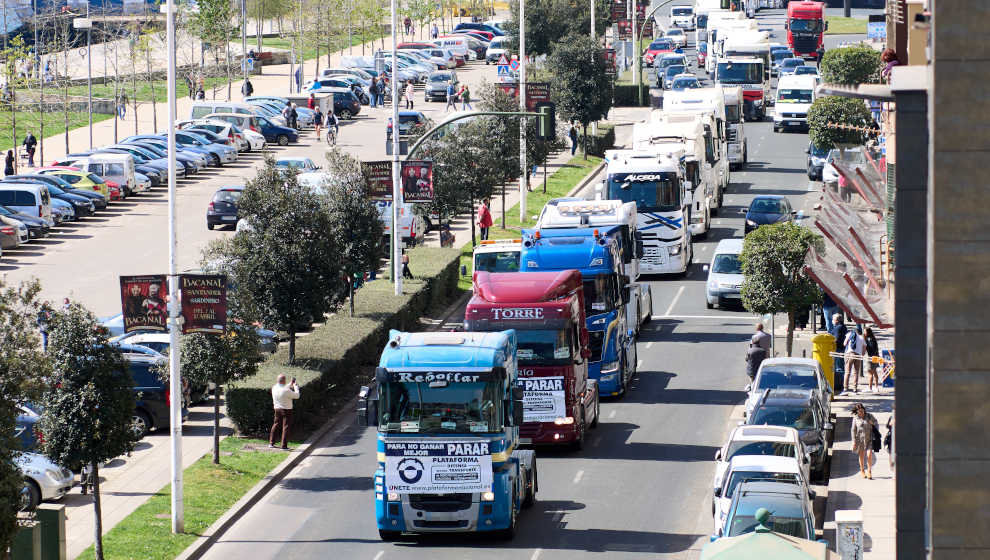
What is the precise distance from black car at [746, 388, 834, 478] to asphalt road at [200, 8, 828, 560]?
1451 millimetres

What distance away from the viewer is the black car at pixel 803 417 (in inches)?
1137

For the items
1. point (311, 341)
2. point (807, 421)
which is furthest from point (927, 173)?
point (311, 341)

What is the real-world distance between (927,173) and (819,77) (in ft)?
227

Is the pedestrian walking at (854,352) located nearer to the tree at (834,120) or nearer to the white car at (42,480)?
the white car at (42,480)

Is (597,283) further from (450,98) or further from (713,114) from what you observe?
(450,98)

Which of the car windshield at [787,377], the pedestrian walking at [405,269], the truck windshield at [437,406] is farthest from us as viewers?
the pedestrian walking at [405,269]

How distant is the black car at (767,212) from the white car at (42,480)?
97.3ft

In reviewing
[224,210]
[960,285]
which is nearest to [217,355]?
[960,285]

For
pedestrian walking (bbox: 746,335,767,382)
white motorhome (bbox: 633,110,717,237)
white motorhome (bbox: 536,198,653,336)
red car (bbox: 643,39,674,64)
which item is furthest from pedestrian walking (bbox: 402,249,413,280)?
red car (bbox: 643,39,674,64)

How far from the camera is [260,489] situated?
93.1ft

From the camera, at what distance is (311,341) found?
116 ft

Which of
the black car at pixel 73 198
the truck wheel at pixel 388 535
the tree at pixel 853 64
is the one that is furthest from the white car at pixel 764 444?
the tree at pixel 853 64

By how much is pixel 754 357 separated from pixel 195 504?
1343cm

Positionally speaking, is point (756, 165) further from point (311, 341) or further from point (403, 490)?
point (403, 490)
